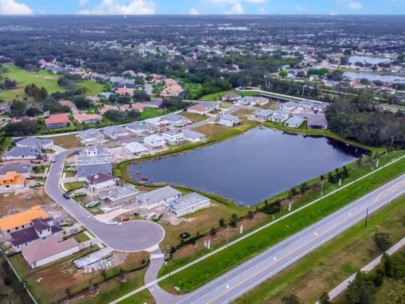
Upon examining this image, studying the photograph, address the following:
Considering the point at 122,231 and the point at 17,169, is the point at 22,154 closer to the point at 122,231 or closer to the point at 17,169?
the point at 17,169

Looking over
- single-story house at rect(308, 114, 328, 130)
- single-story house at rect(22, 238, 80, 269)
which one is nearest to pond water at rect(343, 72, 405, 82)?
single-story house at rect(308, 114, 328, 130)

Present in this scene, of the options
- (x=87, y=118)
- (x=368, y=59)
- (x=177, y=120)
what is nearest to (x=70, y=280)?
(x=87, y=118)

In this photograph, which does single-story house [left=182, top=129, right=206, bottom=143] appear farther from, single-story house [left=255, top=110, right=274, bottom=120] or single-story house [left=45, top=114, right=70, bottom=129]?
single-story house [left=45, top=114, right=70, bottom=129]

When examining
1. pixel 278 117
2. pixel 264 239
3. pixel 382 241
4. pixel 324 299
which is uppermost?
pixel 324 299

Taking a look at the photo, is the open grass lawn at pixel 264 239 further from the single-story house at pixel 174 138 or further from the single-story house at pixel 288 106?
the single-story house at pixel 288 106

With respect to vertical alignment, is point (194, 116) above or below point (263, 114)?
below
